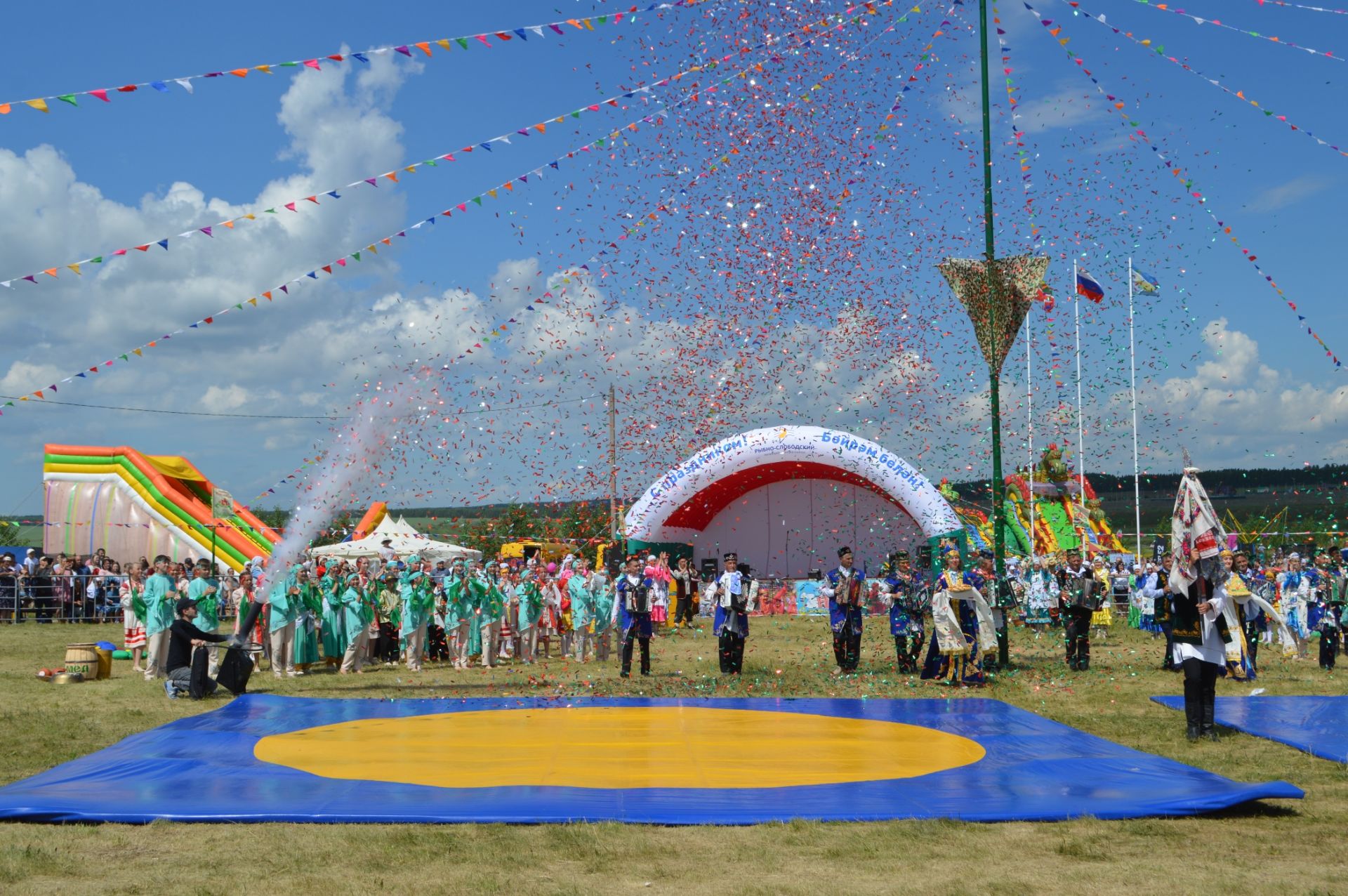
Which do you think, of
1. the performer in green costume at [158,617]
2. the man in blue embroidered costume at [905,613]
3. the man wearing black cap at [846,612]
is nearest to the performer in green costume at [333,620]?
the performer in green costume at [158,617]

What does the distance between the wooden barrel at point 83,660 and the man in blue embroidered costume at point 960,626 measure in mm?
11039

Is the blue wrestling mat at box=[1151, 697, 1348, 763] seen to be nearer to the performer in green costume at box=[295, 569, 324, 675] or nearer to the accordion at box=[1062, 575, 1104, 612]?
the accordion at box=[1062, 575, 1104, 612]

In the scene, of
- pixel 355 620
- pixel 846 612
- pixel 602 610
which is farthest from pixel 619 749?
pixel 602 610

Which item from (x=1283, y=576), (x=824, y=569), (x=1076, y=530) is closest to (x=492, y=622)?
(x=1283, y=576)

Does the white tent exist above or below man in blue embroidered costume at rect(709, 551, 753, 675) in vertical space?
above

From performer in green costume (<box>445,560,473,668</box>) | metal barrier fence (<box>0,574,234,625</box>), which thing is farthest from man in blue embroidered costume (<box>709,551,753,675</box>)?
metal barrier fence (<box>0,574,234,625</box>)

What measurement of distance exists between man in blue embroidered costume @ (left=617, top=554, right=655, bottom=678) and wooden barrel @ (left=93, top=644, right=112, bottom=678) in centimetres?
697

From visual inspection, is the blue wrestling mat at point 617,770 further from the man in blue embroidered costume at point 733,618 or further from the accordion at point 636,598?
the man in blue embroidered costume at point 733,618

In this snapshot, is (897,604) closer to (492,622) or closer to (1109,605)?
(492,622)

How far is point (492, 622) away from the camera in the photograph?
17250 mm

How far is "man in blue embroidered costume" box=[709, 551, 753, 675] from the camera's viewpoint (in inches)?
618

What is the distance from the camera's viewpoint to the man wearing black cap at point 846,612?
15531 millimetres

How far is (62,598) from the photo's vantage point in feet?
86.8

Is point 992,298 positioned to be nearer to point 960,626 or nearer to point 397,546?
point 960,626
